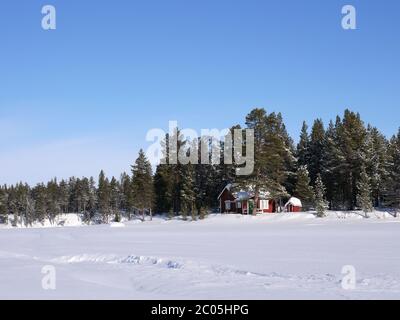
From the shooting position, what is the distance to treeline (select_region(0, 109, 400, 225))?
55.0 metres

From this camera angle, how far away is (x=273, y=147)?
5459 centimetres

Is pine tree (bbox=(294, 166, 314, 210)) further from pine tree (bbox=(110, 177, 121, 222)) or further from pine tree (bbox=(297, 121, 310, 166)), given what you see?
pine tree (bbox=(110, 177, 121, 222))

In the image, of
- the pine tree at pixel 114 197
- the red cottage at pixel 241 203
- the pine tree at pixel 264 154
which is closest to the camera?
the pine tree at pixel 264 154

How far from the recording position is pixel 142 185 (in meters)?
72.4

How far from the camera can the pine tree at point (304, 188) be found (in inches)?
Result: 2393

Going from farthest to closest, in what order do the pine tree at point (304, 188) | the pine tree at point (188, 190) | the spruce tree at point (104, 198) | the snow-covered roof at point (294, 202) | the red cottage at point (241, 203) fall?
the spruce tree at point (104, 198)
the pine tree at point (188, 190)
the red cottage at point (241, 203)
the snow-covered roof at point (294, 202)
the pine tree at point (304, 188)

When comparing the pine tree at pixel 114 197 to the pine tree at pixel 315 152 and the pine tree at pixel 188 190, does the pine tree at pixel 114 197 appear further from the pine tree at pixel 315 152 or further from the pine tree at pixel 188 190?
the pine tree at pixel 315 152

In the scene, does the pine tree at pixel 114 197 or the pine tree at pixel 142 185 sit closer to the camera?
the pine tree at pixel 142 185

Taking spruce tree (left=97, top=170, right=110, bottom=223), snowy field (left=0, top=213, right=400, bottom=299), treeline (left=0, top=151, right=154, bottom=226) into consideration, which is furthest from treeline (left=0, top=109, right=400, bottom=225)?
snowy field (left=0, top=213, right=400, bottom=299)

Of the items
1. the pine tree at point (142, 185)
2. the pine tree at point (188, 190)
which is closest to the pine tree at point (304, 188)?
the pine tree at point (188, 190)

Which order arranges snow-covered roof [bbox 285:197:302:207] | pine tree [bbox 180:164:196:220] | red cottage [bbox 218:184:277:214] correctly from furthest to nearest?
pine tree [bbox 180:164:196:220], red cottage [bbox 218:184:277:214], snow-covered roof [bbox 285:197:302:207]

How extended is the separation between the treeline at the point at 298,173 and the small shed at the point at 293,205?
873 mm

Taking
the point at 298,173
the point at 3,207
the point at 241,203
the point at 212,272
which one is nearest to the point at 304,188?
the point at 298,173

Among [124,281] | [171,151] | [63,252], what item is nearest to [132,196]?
[171,151]
